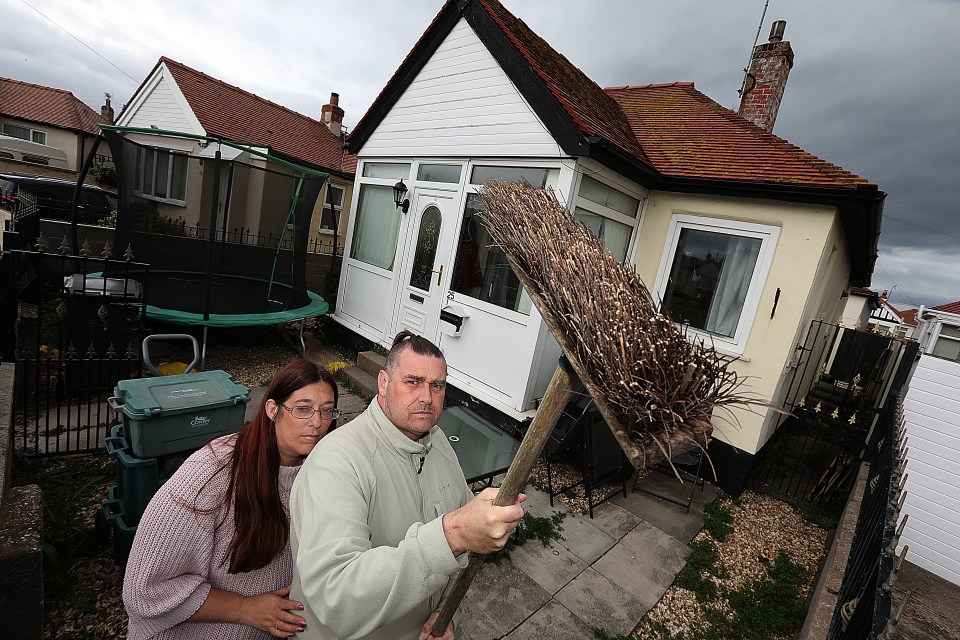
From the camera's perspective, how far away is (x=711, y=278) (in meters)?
5.79

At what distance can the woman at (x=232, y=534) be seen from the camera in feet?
4.80

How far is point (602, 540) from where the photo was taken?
13.5 feet

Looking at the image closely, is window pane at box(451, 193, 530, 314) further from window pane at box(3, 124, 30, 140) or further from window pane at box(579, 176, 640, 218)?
window pane at box(3, 124, 30, 140)

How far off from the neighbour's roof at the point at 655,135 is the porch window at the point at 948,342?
18.5 meters

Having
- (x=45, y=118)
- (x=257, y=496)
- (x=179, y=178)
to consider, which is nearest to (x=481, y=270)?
(x=257, y=496)

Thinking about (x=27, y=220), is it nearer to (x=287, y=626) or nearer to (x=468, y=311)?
(x=468, y=311)

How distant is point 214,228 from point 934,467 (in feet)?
30.7

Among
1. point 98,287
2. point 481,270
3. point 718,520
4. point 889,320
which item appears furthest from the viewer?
point 889,320

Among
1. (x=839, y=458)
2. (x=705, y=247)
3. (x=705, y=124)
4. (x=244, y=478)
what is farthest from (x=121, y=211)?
(x=839, y=458)

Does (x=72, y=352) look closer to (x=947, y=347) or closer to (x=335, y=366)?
(x=335, y=366)

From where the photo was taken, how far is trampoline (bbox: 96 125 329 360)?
6.34 m

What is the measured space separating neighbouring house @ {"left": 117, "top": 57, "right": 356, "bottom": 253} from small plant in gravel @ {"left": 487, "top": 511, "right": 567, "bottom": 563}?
20.0 feet

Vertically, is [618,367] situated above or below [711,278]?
below

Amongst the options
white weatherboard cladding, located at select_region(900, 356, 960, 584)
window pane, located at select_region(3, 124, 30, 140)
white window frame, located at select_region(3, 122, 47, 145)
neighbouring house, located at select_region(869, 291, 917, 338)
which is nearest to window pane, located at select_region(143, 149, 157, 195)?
white weatherboard cladding, located at select_region(900, 356, 960, 584)
